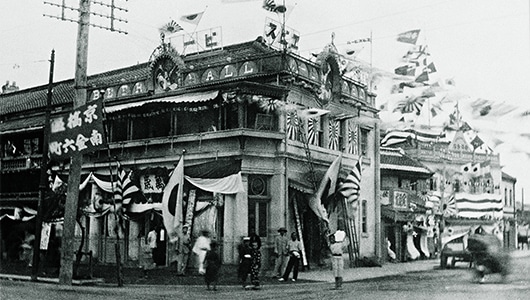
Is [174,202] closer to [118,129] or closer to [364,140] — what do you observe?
[118,129]

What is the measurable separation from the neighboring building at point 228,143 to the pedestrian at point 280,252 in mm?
864

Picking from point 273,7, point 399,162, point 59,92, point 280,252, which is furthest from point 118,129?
point 399,162

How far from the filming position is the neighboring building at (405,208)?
34.7 meters

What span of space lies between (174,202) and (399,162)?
741 inches

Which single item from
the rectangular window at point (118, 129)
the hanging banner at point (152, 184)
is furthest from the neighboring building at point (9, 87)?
the hanging banner at point (152, 184)

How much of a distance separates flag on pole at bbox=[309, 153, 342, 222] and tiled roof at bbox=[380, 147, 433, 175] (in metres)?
12.3

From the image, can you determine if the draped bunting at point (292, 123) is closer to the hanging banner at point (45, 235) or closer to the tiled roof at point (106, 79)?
the tiled roof at point (106, 79)

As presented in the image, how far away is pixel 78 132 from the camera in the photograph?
64.6ft

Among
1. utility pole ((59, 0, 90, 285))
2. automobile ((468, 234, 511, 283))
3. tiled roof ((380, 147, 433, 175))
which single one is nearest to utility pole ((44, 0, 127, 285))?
utility pole ((59, 0, 90, 285))

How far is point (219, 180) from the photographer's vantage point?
22781 mm

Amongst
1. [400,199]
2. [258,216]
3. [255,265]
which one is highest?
[400,199]

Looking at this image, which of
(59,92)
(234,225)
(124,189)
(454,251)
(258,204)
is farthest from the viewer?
(59,92)

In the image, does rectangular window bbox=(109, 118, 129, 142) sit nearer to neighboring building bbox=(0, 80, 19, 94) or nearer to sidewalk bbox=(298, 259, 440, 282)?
sidewalk bbox=(298, 259, 440, 282)

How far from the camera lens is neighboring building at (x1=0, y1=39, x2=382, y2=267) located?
943 inches
